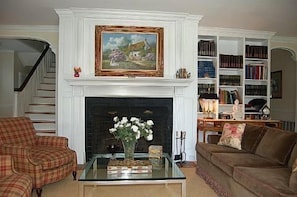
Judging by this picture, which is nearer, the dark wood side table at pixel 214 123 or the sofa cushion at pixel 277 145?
the sofa cushion at pixel 277 145

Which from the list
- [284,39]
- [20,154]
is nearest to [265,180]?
[20,154]

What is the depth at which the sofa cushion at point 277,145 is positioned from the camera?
3.09 meters

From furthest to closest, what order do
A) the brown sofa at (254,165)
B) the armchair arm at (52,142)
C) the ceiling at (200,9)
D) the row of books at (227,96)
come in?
the row of books at (227,96), the ceiling at (200,9), the armchair arm at (52,142), the brown sofa at (254,165)

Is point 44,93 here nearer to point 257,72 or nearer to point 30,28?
point 30,28

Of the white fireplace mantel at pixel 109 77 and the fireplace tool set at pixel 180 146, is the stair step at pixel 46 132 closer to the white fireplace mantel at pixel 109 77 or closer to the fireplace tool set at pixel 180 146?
the white fireplace mantel at pixel 109 77

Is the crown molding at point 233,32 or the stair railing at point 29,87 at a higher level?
the crown molding at point 233,32

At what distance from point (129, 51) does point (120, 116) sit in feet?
3.76

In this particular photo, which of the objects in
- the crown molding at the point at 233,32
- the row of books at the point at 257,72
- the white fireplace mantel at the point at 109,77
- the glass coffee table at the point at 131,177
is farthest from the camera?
the row of books at the point at 257,72

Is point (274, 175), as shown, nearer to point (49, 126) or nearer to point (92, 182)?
point (92, 182)

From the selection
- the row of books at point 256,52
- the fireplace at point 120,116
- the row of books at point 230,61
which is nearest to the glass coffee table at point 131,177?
the fireplace at point 120,116

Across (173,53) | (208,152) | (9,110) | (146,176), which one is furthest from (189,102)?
(9,110)

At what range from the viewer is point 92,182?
2600 millimetres

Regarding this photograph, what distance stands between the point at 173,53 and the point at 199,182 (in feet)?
7.24

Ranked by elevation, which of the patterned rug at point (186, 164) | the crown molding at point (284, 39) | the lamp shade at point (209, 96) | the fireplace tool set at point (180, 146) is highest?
the crown molding at point (284, 39)
